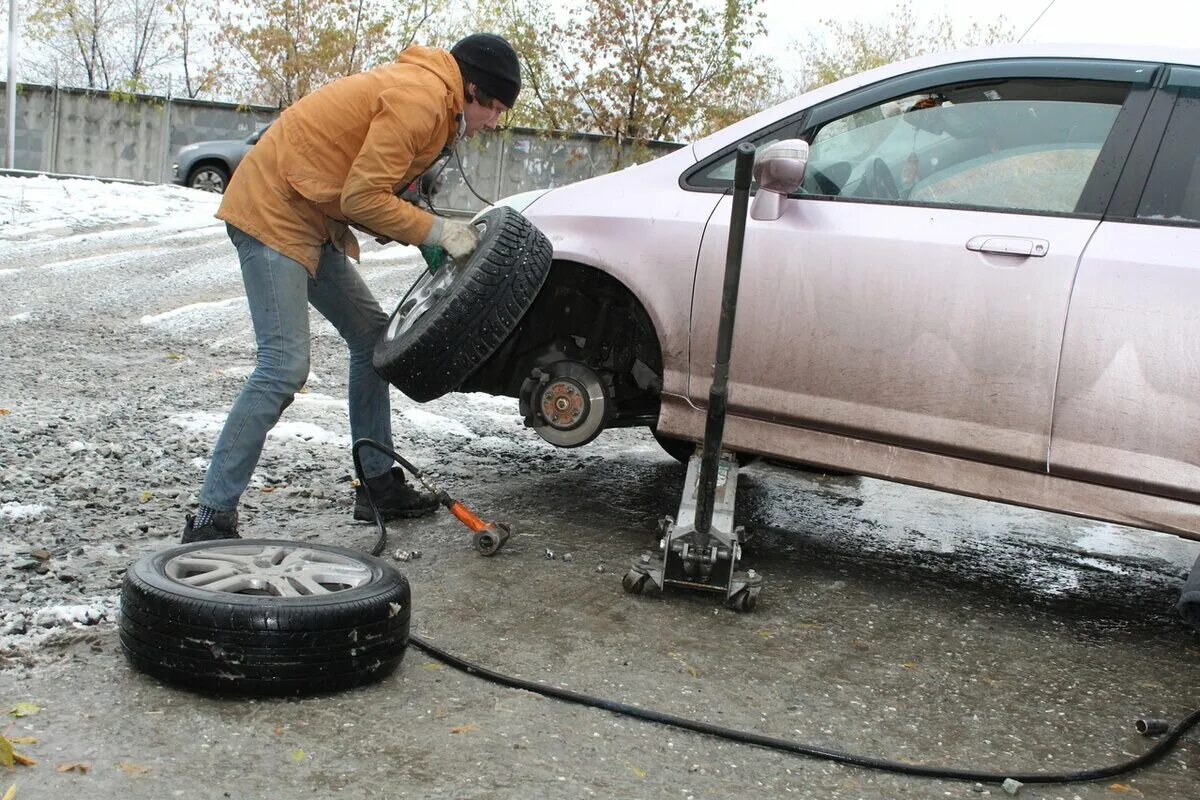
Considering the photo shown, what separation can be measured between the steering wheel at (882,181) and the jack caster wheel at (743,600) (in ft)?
4.48

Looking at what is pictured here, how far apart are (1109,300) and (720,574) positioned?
144 centimetres

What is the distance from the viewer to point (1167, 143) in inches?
141

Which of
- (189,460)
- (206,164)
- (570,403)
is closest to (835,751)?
(570,403)

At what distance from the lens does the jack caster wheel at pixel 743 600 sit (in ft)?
12.1

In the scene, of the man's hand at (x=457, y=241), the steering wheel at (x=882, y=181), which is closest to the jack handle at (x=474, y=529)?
the man's hand at (x=457, y=241)

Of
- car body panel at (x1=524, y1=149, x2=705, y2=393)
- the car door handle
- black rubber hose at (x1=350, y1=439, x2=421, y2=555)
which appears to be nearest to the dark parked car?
black rubber hose at (x1=350, y1=439, x2=421, y2=555)

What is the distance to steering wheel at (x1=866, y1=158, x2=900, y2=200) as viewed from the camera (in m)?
3.83

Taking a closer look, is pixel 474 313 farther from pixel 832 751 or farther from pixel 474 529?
pixel 832 751

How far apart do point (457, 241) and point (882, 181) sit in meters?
1.43

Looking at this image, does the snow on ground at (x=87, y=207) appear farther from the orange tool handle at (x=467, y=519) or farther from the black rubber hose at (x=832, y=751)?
the black rubber hose at (x=832, y=751)

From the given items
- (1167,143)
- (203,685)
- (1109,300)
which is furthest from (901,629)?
(203,685)

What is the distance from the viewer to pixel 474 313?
3.71 meters

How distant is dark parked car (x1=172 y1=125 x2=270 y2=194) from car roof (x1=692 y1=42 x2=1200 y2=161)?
14849mm

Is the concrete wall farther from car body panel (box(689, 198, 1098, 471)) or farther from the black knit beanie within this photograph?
car body panel (box(689, 198, 1098, 471))
